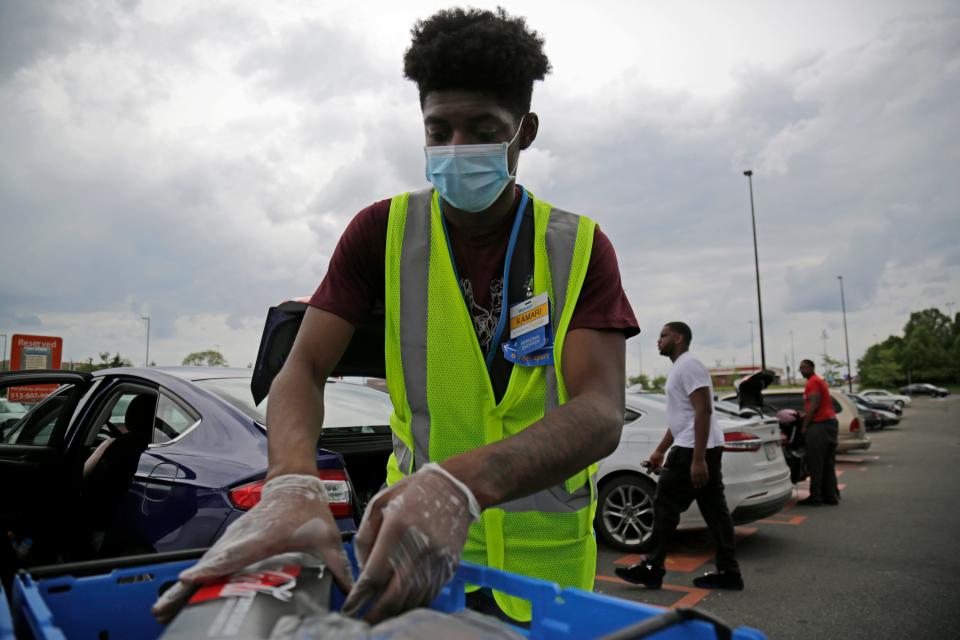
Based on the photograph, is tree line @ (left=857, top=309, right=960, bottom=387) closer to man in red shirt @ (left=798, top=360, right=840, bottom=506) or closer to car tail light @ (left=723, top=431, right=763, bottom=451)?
man in red shirt @ (left=798, top=360, right=840, bottom=506)

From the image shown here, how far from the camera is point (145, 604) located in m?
1.16

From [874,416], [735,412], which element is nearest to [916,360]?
[874,416]

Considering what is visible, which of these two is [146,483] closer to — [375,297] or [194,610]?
[375,297]

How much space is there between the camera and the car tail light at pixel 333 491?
285 cm

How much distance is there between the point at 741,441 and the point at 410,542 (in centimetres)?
595

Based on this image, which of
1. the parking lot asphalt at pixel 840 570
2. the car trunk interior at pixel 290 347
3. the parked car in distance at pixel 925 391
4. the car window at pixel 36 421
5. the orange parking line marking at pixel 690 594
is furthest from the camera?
the parked car in distance at pixel 925 391

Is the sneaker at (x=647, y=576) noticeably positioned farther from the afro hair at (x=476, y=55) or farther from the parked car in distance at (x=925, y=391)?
the parked car in distance at (x=925, y=391)

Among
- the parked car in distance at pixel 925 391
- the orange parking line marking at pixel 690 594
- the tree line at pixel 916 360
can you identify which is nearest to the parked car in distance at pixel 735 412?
the orange parking line marking at pixel 690 594

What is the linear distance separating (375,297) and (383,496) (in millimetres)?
722

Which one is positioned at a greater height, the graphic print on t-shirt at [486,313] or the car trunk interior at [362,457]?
the graphic print on t-shirt at [486,313]

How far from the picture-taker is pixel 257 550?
103 centimetres

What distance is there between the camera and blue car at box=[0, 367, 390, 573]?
2955 millimetres

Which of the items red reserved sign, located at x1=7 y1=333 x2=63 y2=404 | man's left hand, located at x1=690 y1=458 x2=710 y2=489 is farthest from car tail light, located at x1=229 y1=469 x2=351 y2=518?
red reserved sign, located at x1=7 y1=333 x2=63 y2=404

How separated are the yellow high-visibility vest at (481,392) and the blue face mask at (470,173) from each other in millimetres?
144
